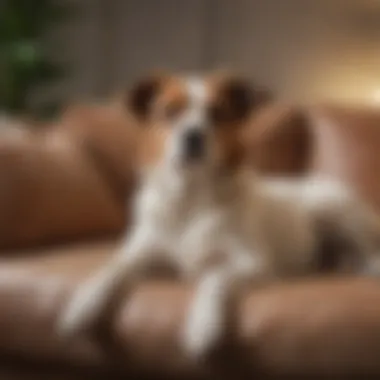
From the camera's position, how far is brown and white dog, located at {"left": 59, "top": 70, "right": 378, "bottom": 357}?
80.5 inches

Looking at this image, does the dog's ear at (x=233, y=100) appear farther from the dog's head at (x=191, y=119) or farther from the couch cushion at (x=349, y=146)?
the couch cushion at (x=349, y=146)

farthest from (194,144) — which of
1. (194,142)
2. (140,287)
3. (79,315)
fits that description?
(79,315)

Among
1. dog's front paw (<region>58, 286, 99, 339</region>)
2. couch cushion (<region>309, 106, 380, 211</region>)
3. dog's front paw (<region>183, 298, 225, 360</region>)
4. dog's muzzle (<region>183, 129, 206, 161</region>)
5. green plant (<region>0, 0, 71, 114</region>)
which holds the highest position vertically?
green plant (<region>0, 0, 71, 114</region>)

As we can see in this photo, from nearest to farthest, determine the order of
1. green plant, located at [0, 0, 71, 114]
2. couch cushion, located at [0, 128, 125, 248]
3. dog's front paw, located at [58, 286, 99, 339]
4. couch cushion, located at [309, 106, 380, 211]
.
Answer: dog's front paw, located at [58, 286, 99, 339] < couch cushion, located at [0, 128, 125, 248] < couch cushion, located at [309, 106, 380, 211] < green plant, located at [0, 0, 71, 114]

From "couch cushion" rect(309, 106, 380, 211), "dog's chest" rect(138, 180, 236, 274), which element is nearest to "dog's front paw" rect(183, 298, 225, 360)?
"dog's chest" rect(138, 180, 236, 274)

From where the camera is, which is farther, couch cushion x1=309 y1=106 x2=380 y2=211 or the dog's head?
couch cushion x1=309 y1=106 x2=380 y2=211

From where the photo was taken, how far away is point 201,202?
2.14m

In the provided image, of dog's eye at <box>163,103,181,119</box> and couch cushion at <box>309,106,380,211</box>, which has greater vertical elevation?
couch cushion at <box>309,106,380,211</box>

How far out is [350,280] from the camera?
1938 millimetres

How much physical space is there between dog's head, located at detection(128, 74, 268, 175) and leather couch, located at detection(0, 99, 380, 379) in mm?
315

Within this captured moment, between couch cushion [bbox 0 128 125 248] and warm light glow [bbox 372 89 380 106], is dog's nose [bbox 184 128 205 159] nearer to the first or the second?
couch cushion [bbox 0 128 125 248]

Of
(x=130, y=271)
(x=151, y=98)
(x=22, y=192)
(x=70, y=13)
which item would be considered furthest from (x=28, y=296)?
(x=70, y=13)

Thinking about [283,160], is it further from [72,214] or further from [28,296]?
[28,296]

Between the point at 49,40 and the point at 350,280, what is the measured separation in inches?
80.0
